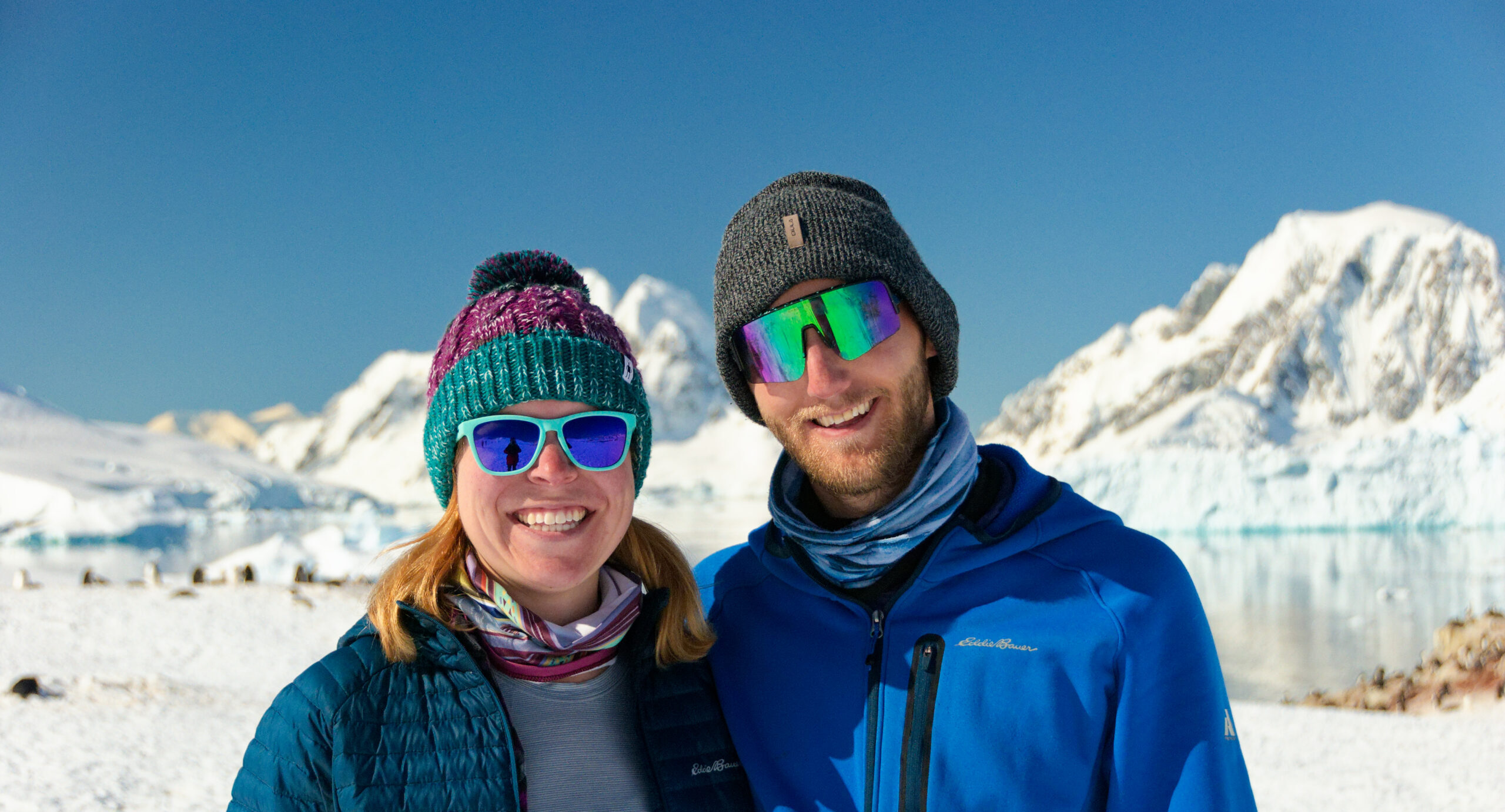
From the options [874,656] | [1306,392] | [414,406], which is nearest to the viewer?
[874,656]

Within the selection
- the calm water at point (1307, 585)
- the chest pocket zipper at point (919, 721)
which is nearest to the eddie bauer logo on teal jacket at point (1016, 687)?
the chest pocket zipper at point (919, 721)

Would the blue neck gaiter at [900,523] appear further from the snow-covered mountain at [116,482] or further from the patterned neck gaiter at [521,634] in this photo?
the snow-covered mountain at [116,482]

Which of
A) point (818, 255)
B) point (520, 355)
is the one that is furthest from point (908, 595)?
point (520, 355)

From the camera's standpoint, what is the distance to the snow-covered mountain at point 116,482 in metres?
43.3

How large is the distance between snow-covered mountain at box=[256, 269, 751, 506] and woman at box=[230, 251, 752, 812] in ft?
293

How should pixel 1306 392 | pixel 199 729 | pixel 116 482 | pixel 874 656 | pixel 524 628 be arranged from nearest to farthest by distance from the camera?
pixel 524 628, pixel 874 656, pixel 199 729, pixel 116 482, pixel 1306 392

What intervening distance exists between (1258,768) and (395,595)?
6582mm

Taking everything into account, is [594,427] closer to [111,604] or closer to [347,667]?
[347,667]

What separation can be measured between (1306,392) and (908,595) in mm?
95714

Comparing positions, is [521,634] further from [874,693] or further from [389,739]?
[874,693]

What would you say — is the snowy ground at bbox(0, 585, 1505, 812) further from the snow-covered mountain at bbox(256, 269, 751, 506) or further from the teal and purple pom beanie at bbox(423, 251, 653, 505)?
the snow-covered mountain at bbox(256, 269, 751, 506)

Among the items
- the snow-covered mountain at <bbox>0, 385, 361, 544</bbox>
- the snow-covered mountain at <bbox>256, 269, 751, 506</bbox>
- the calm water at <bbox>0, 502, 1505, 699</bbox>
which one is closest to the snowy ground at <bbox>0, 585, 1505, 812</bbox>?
the calm water at <bbox>0, 502, 1505, 699</bbox>

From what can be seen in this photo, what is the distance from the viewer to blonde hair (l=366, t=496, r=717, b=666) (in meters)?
1.65

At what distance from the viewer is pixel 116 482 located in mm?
58938
